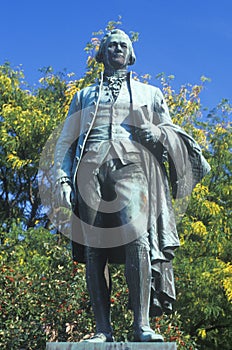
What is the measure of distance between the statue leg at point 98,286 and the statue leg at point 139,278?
28 cm

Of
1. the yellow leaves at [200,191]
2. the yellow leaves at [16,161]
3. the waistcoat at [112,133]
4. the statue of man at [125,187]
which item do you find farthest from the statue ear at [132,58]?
the yellow leaves at [16,161]

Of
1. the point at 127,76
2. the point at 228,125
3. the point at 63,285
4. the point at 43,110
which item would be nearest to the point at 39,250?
the point at 63,285

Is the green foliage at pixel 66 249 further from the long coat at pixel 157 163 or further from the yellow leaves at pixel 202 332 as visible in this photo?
the long coat at pixel 157 163

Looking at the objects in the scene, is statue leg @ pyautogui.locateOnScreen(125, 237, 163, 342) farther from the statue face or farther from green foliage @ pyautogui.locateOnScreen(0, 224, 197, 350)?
green foliage @ pyautogui.locateOnScreen(0, 224, 197, 350)

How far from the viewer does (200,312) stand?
55.8ft

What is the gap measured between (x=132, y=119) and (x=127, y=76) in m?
0.49

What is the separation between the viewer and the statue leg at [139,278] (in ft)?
16.6

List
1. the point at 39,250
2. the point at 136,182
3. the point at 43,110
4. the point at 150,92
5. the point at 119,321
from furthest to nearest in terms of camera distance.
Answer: the point at 43,110, the point at 39,250, the point at 119,321, the point at 150,92, the point at 136,182

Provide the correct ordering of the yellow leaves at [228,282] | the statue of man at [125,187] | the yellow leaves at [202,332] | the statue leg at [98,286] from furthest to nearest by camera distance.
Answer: the yellow leaves at [202,332], the yellow leaves at [228,282], the statue leg at [98,286], the statue of man at [125,187]

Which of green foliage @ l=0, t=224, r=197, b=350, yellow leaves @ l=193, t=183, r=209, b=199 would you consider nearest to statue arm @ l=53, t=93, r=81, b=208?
green foliage @ l=0, t=224, r=197, b=350

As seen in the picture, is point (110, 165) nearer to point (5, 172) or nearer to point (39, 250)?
point (39, 250)

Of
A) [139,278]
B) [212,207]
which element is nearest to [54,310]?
[212,207]

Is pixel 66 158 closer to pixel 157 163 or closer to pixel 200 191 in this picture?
pixel 157 163

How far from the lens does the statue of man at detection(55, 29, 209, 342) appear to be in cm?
519
